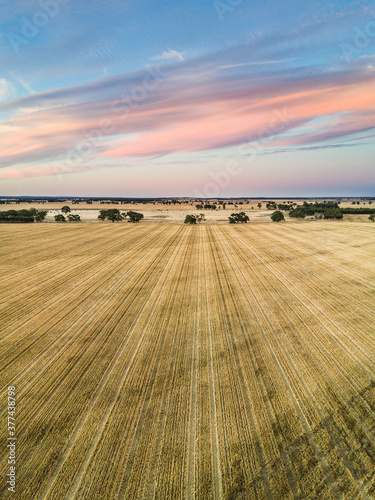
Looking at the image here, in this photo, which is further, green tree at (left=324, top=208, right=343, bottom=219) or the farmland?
green tree at (left=324, top=208, right=343, bottom=219)

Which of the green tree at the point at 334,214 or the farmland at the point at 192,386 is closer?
the farmland at the point at 192,386

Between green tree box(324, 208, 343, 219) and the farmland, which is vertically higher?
green tree box(324, 208, 343, 219)

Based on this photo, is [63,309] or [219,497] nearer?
[219,497]

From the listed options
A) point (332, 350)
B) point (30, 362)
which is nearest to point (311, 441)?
point (332, 350)

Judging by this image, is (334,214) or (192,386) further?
(334,214)

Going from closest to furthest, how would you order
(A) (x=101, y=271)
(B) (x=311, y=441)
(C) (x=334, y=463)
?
(C) (x=334, y=463), (B) (x=311, y=441), (A) (x=101, y=271)

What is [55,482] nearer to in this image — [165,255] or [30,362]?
[30,362]

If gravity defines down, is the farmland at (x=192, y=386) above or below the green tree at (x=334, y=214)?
below

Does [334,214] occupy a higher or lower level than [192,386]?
higher
